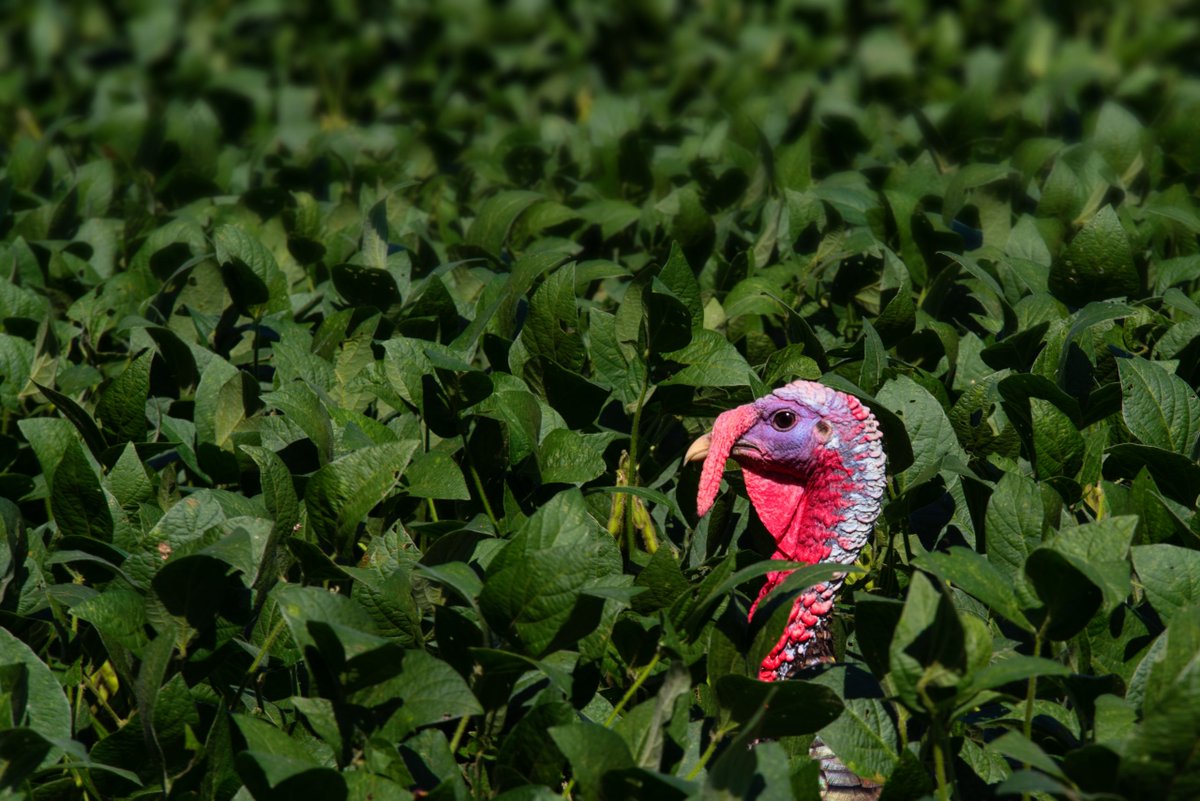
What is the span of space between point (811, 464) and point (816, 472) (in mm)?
22

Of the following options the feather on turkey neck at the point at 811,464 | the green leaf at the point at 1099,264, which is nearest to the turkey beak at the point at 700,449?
the feather on turkey neck at the point at 811,464

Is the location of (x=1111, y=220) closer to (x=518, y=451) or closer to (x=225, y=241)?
(x=518, y=451)

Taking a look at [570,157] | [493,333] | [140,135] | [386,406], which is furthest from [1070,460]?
[140,135]

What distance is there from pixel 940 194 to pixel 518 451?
1702 mm

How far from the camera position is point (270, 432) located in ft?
8.62

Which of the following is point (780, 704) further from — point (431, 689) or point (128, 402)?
point (128, 402)

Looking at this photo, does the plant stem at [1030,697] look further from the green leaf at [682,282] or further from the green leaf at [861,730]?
the green leaf at [682,282]

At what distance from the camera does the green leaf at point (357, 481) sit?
2.30 metres

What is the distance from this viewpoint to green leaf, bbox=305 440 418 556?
230 centimetres

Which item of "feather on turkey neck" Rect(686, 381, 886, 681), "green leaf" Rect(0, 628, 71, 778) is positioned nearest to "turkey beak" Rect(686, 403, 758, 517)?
"feather on turkey neck" Rect(686, 381, 886, 681)

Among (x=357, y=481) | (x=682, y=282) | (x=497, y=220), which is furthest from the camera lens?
(x=497, y=220)

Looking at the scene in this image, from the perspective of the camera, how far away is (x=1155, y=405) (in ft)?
8.05

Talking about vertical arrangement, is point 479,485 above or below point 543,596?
below

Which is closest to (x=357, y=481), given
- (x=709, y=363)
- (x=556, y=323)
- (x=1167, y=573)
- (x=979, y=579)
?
(x=556, y=323)
